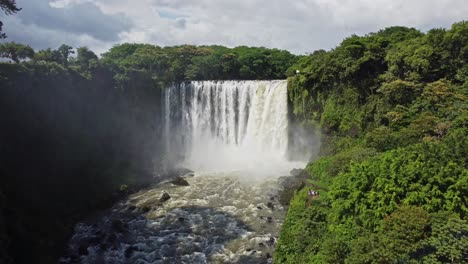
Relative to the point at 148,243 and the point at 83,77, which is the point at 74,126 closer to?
the point at 83,77

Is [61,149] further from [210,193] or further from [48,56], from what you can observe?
[210,193]

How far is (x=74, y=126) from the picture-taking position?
34.5m

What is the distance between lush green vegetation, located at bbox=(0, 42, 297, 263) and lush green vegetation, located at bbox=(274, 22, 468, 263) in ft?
48.6

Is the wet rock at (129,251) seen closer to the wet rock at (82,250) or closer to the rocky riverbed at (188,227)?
the rocky riverbed at (188,227)

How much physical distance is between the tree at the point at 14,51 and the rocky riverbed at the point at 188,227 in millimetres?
19609

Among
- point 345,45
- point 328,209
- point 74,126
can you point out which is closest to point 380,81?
point 345,45

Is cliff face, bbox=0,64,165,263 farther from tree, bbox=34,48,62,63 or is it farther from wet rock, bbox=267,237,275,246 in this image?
wet rock, bbox=267,237,275,246

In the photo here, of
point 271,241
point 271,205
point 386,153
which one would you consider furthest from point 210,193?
point 386,153

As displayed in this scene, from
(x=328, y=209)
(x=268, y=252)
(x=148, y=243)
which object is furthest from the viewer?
(x=148, y=243)

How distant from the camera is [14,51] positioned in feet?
111

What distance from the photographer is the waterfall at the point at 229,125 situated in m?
35.5

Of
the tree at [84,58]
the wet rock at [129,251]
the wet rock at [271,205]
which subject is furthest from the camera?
the tree at [84,58]

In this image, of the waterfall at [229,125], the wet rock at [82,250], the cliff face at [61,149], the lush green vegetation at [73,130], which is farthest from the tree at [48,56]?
the wet rock at [82,250]

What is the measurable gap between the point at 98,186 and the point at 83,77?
14.4 meters
